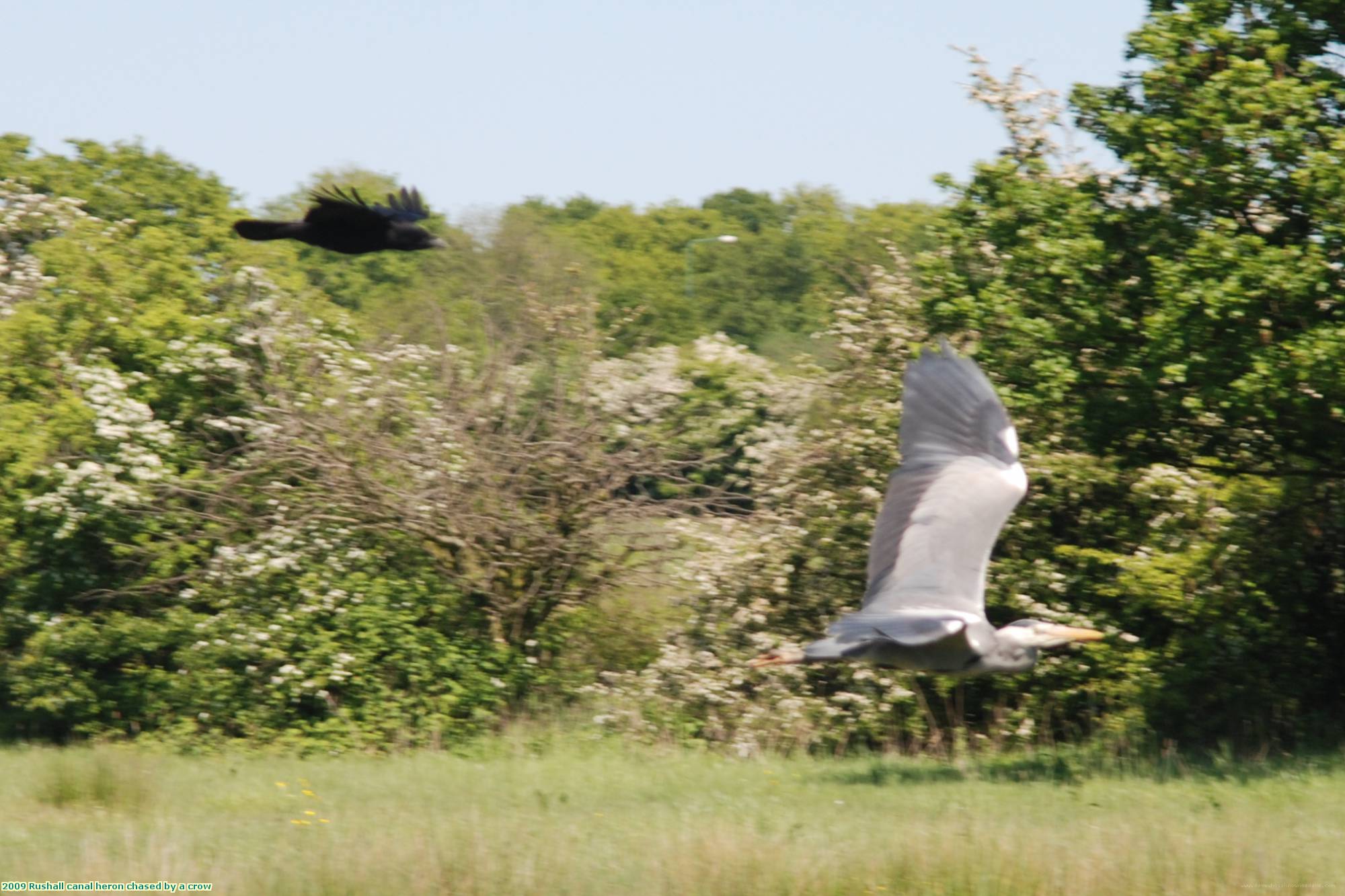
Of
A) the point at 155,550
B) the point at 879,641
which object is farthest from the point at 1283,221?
the point at 155,550

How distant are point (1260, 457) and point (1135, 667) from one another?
219cm

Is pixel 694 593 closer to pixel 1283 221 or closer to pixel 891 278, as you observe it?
pixel 891 278

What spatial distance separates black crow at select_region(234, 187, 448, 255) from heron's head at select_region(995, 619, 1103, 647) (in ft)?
13.5

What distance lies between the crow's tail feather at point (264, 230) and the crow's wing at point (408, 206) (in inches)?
40.3

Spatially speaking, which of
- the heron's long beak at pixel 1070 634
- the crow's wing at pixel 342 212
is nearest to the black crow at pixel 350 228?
the crow's wing at pixel 342 212

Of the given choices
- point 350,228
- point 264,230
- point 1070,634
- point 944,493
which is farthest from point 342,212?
point 1070,634

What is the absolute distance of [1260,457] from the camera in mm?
13203

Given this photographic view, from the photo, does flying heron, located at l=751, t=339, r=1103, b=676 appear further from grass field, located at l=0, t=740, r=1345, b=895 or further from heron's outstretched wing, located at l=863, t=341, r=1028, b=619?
grass field, located at l=0, t=740, r=1345, b=895

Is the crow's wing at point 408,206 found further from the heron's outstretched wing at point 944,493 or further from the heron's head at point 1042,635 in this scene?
the heron's head at point 1042,635

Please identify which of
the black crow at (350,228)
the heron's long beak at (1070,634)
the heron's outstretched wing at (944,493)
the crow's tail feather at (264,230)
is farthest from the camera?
the heron's long beak at (1070,634)

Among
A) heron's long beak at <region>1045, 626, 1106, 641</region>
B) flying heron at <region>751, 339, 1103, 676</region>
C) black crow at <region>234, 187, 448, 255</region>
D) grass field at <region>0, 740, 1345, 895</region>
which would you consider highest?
black crow at <region>234, 187, 448, 255</region>

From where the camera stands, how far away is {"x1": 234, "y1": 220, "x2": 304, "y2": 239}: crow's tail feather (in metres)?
8.68

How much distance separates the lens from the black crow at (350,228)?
29.2 feet

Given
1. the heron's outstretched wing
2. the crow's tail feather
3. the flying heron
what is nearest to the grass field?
the flying heron
